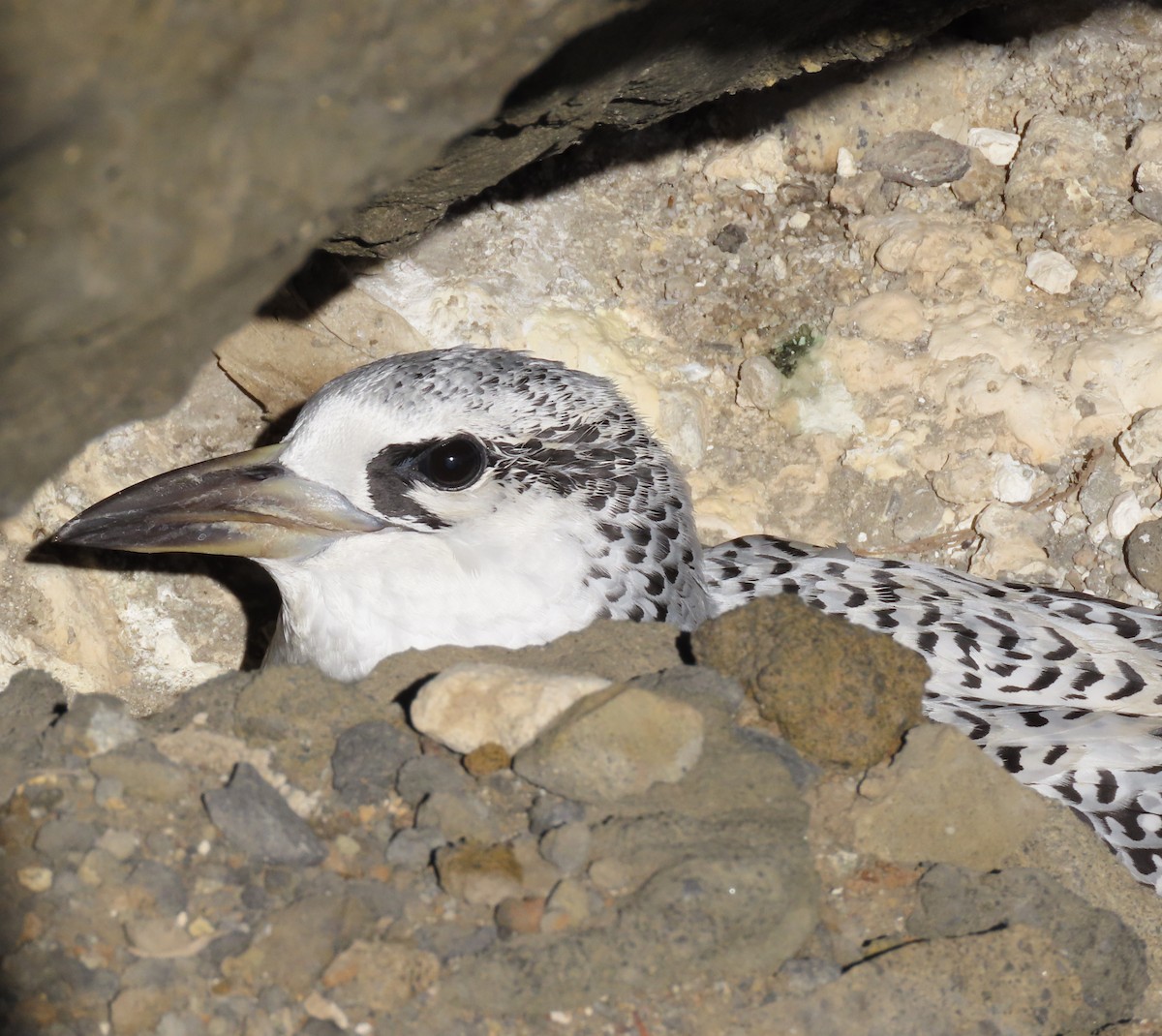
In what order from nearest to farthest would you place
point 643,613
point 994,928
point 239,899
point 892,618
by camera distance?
point 239,899, point 994,928, point 643,613, point 892,618

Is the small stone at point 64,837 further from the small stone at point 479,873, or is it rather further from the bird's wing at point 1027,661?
the bird's wing at point 1027,661

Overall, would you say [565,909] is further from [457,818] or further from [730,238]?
[730,238]

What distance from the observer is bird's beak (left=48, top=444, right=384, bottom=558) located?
3596 millimetres

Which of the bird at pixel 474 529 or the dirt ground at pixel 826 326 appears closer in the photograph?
the bird at pixel 474 529

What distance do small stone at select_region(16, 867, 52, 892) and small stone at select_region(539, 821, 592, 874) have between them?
3.07 feet

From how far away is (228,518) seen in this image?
11.8ft

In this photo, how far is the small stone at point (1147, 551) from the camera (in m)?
4.99

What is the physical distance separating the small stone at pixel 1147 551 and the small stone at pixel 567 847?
314 cm

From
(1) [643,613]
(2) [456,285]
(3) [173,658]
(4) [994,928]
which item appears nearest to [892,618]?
(1) [643,613]

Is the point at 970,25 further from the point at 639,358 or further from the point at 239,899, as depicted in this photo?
the point at 239,899

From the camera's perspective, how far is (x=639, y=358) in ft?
18.3

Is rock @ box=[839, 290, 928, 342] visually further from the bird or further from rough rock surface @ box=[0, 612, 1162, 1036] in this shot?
rough rock surface @ box=[0, 612, 1162, 1036]

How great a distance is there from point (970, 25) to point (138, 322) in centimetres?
474

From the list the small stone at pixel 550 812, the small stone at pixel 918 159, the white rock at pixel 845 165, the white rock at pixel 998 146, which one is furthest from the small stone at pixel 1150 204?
the small stone at pixel 550 812
